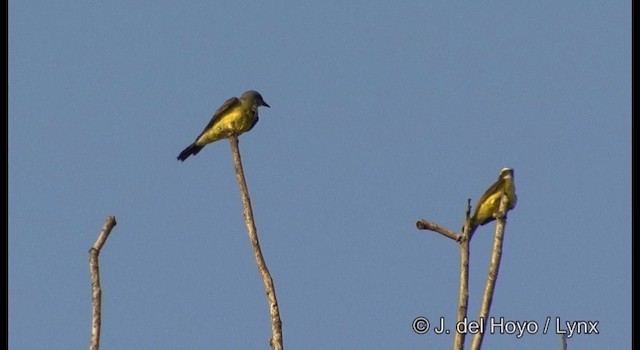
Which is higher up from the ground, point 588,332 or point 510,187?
point 510,187

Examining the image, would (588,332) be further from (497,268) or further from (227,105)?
(227,105)

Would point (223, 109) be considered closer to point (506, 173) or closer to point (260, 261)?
point (506, 173)

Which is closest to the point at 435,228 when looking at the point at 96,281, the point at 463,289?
the point at 463,289

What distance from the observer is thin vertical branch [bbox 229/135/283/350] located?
29.7 ft

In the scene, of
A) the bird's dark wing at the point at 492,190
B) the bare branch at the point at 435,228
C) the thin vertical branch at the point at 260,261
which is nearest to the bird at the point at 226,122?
the bird's dark wing at the point at 492,190

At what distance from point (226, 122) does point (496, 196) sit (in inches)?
188

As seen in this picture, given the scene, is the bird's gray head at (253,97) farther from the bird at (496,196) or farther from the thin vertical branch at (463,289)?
the thin vertical branch at (463,289)

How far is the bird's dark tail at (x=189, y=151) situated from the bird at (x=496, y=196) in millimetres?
5063

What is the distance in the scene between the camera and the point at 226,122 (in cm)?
1677

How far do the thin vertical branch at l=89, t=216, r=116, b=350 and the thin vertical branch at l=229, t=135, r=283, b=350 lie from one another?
1.50 meters

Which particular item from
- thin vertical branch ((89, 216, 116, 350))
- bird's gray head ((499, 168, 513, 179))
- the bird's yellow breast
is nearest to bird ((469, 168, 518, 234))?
bird's gray head ((499, 168, 513, 179))

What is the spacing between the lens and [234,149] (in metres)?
11.5
